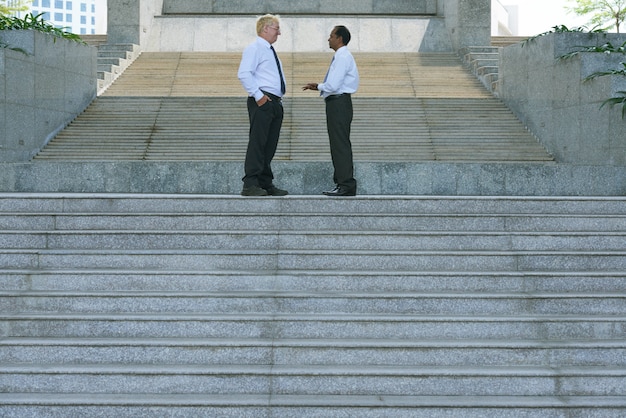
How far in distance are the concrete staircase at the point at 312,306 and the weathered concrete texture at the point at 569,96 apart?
4.98 meters

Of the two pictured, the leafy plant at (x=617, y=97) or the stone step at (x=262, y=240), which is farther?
the leafy plant at (x=617, y=97)

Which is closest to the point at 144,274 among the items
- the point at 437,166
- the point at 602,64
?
the point at 437,166

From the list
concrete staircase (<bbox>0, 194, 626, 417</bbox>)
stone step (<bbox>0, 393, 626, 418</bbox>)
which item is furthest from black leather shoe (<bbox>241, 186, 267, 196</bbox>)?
stone step (<bbox>0, 393, 626, 418</bbox>)

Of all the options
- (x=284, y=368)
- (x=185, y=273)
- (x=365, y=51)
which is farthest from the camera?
(x=365, y=51)

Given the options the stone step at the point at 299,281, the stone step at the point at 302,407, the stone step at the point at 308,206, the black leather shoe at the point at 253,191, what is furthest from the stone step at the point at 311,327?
the black leather shoe at the point at 253,191

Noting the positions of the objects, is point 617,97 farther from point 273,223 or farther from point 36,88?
point 36,88

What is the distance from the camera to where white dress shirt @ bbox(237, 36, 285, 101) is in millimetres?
9344

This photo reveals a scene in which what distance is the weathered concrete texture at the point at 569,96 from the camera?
13602 mm

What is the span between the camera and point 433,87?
20.4 m

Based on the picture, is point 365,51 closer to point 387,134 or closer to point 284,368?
point 387,134

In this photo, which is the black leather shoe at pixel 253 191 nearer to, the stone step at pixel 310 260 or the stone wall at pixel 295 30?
the stone step at pixel 310 260

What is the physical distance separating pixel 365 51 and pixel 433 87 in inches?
190

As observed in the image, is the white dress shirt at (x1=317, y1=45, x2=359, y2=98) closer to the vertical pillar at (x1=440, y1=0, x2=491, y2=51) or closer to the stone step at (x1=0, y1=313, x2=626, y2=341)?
the stone step at (x1=0, y1=313, x2=626, y2=341)

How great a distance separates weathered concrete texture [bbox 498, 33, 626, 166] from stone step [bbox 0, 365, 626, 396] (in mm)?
7552
